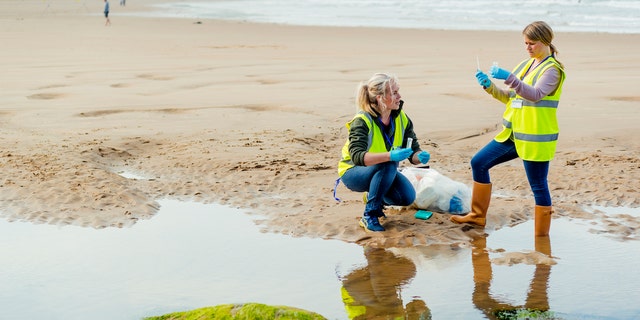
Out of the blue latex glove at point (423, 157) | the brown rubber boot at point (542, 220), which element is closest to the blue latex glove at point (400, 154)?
the blue latex glove at point (423, 157)

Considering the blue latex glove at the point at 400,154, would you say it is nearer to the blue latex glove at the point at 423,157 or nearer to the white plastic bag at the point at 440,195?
the blue latex glove at the point at 423,157

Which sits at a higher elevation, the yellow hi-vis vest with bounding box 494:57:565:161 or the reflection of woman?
the yellow hi-vis vest with bounding box 494:57:565:161

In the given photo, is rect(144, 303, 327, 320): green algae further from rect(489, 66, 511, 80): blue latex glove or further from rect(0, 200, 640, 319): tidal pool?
rect(489, 66, 511, 80): blue latex glove

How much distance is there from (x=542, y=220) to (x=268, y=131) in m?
4.92

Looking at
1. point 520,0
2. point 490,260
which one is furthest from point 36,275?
point 520,0

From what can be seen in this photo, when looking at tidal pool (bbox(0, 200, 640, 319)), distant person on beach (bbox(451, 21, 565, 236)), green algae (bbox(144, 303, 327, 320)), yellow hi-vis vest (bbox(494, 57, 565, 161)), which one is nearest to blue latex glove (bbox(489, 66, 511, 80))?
distant person on beach (bbox(451, 21, 565, 236))

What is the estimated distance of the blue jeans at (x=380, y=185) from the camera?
6.63 metres

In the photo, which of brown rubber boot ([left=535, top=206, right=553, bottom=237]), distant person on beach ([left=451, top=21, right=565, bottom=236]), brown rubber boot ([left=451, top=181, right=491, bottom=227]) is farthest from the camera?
brown rubber boot ([left=451, top=181, right=491, bottom=227])

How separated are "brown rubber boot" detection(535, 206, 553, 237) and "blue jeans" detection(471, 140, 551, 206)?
0.15 feet

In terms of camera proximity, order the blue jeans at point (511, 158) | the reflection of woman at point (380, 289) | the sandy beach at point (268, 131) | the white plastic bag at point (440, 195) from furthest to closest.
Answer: the sandy beach at point (268, 131) < the white plastic bag at point (440, 195) < the blue jeans at point (511, 158) < the reflection of woman at point (380, 289)

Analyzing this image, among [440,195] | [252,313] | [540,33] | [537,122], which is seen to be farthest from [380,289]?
[540,33]

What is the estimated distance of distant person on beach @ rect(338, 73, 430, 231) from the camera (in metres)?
6.39

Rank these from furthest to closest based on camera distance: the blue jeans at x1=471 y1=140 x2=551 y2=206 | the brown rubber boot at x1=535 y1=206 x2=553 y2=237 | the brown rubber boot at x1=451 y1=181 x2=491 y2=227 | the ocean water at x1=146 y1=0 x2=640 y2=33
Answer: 1. the ocean water at x1=146 y1=0 x2=640 y2=33
2. the brown rubber boot at x1=451 y1=181 x2=491 y2=227
3. the brown rubber boot at x1=535 y1=206 x2=553 y2=237
4. the blue jeans at x1=471 y1=140 x2=551 y2=206

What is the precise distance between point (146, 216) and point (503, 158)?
2.92m
